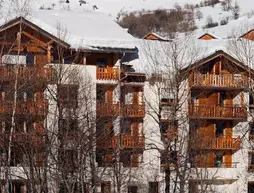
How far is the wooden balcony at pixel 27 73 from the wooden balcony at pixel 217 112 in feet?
27.3

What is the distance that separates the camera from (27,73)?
30.9 metres

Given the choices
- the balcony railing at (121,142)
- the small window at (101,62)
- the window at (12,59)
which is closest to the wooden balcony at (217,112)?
the balcony railing at (121,142)

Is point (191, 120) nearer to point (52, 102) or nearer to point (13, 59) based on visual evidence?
point (52, 102)

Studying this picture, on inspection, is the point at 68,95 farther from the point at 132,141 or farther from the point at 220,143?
the point at 220,143

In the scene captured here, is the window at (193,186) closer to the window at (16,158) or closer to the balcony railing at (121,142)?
the balcony railing at (121,142)

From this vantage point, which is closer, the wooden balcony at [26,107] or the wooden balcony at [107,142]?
the wooden balcony at [26,107]

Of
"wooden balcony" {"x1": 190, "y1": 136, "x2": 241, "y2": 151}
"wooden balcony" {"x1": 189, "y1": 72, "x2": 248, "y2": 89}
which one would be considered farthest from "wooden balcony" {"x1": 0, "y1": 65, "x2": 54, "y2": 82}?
"wooden balcony" {"x1": 190, "y1": 136, "x2": 241, "y2": 151}

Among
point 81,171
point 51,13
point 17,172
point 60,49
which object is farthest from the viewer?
point 51,13

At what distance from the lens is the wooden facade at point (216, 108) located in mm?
35094

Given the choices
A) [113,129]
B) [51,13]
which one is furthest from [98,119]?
[51,13]

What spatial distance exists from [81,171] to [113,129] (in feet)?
23.7

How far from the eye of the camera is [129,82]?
1399 inches

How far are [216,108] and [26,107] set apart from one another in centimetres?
1126

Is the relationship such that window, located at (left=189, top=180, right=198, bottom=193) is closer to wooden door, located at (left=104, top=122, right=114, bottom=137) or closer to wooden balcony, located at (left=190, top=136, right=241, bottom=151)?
wooden balcony, located at (left=190, top=136, right=241, bottom=151)
